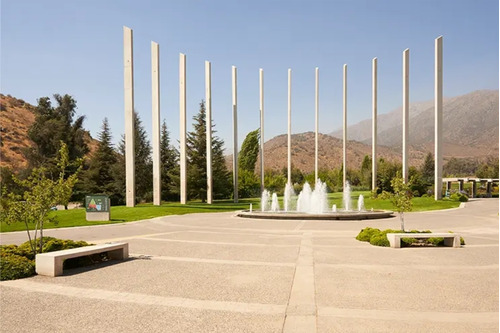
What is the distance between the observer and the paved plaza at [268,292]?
580cm

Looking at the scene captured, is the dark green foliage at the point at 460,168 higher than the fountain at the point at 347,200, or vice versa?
the dark green foliage at the point at 460,168

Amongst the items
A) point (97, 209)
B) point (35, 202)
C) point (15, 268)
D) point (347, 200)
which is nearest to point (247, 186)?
point (347, 200)

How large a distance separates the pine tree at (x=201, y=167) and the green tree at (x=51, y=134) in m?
17.7

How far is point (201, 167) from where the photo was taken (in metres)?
46.7

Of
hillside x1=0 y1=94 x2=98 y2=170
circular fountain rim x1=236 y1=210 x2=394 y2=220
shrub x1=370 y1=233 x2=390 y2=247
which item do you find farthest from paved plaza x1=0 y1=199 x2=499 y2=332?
hillside x1=0 y1=94 x2=98 y2=170

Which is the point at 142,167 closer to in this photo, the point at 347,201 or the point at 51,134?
the point at 51,134

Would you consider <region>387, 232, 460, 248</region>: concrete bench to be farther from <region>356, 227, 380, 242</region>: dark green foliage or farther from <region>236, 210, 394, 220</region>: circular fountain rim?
<region>236, 210, 394, 220</region>: circular fountain rim

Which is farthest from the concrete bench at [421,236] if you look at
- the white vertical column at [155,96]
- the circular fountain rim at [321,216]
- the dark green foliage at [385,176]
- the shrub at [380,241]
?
the dark green foliage at [385,176]

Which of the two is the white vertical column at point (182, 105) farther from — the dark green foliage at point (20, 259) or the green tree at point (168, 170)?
the dark green foliage at point (20, 259)

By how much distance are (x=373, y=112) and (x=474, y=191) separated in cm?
1774

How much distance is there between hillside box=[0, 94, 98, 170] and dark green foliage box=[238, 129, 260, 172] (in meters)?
34.6

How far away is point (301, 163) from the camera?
123188 millimetres

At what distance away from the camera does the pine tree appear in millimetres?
Result: 44781

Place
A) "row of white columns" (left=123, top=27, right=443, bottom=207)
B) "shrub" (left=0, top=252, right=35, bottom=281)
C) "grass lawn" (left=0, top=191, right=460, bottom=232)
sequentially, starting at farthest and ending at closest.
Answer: "row of white columns" (left=123, top=27, right=443, bottom=207)
"grass lawn" (left=0, top=191, right=460, bottom=232)
"shrub" (left=0, top=252, right=35, bottom=281)
